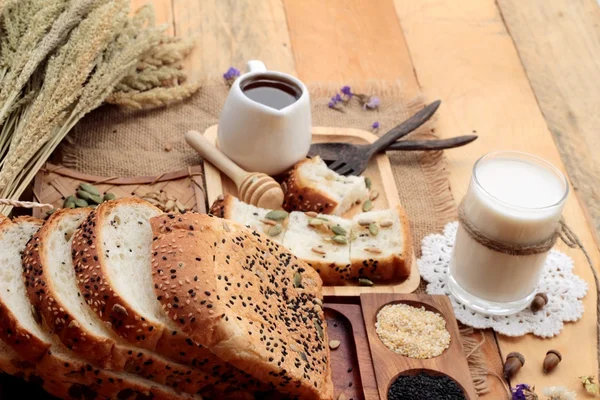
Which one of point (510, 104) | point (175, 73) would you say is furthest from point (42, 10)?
point (510, 104)

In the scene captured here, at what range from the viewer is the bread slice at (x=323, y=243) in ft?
8.62

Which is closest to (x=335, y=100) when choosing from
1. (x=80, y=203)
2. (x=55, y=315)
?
(x=80, y=203)

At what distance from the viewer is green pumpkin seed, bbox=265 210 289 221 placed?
2774 millimetres

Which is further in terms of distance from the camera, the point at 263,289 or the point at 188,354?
the point at 263,289

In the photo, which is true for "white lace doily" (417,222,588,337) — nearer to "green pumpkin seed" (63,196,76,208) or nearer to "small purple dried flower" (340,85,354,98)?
"small purple dried flower" (340,85,354,98)

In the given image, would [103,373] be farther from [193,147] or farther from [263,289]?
[193,147]

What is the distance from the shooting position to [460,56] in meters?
3.87

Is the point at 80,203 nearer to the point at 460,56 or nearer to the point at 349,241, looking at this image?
the point at 349,241

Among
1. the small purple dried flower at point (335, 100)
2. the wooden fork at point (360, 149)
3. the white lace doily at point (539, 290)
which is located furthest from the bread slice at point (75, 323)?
the small purple dried flower at point (335, 100)

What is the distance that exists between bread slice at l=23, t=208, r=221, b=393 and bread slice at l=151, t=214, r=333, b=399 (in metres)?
0.13

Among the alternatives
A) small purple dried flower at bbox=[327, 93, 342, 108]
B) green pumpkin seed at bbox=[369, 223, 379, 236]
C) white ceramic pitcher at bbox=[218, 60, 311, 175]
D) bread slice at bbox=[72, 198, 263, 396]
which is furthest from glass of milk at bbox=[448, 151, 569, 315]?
small purple dried flower at bbox=[327, 93, 342, 108]

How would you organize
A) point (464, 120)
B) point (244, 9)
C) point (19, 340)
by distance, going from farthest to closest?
1. point (244, 9)
2. point (464, 120)
3. point (19, 340)

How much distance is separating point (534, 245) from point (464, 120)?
1150 mm

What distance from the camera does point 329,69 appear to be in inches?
148
